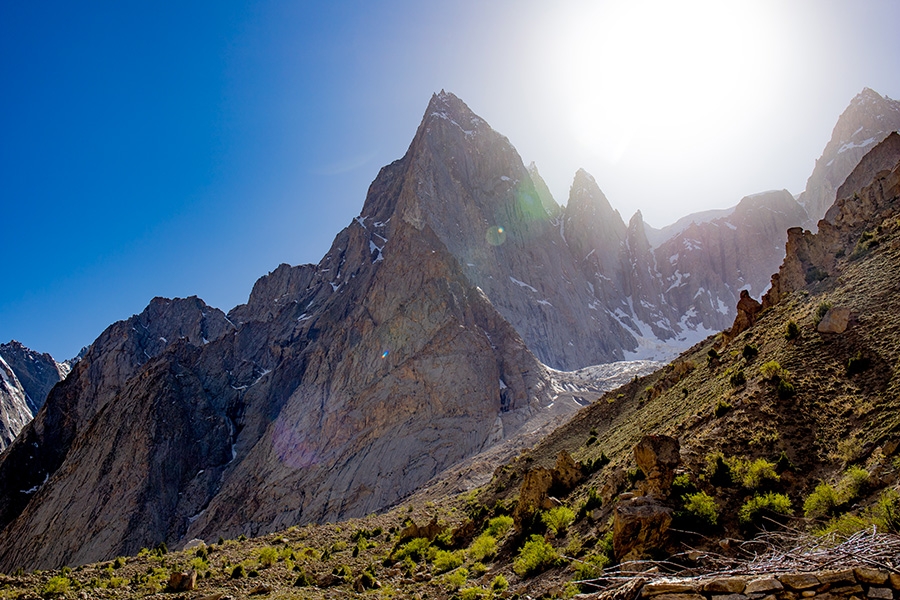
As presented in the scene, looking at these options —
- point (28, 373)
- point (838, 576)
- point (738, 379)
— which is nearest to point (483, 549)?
point (738, 379)

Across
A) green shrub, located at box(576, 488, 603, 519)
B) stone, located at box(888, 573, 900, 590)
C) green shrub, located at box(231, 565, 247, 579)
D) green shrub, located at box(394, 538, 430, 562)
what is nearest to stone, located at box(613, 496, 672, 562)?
green shrub, located at box(576, 488, 603, 519)

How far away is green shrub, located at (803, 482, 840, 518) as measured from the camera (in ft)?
37.6

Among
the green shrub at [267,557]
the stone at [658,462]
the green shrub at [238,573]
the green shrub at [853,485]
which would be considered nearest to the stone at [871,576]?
the green shrub at [853,485]

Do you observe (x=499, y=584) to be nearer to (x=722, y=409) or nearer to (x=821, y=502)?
(x=821, y=502)

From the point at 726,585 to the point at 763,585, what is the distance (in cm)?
42

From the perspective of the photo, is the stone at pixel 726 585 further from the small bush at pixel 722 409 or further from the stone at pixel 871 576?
the small bush at pixel 722 409

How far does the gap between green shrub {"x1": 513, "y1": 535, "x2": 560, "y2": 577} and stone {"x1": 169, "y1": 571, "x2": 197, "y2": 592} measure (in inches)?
427

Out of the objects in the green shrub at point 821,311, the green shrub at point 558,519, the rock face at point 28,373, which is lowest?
the green shrub at point 558,519

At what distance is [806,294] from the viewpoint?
27.0m

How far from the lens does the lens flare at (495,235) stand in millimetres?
152000

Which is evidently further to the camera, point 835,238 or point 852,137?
point 852,137

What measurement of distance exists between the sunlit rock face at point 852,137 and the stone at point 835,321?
169573 millimetres

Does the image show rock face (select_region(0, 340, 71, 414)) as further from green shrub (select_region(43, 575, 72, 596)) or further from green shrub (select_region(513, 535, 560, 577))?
green shrub (select_region(513, 535, 560, 577))

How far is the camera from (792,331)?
21.5 m
